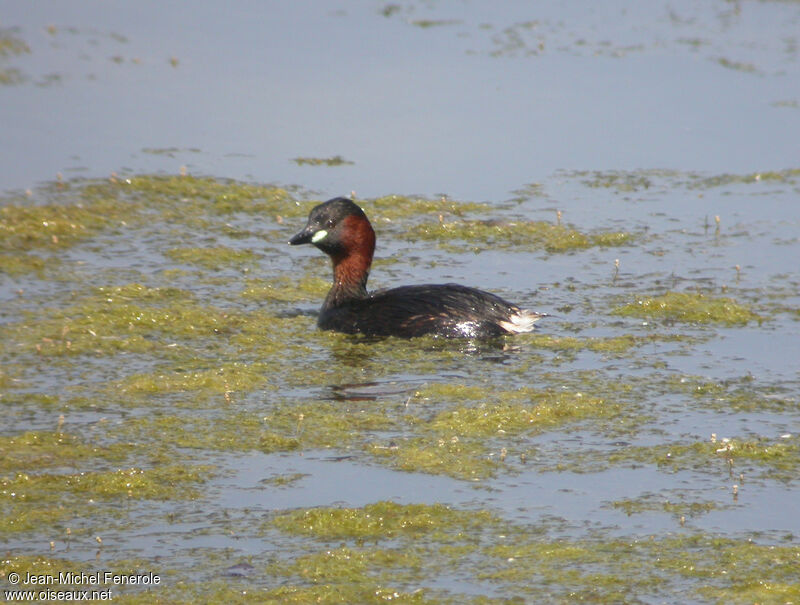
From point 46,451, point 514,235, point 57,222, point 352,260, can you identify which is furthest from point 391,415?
point 57,222

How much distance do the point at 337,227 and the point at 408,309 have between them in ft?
3.56

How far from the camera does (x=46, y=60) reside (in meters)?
18.0

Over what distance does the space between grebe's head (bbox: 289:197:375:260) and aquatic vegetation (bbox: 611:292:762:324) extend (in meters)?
1.98

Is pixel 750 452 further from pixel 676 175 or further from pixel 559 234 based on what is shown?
pixel 676 175

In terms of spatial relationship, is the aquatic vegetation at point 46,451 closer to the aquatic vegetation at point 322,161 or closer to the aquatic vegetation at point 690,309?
the aquatic vegetation at point 690,309

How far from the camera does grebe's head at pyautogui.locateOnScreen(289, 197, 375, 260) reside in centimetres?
1077

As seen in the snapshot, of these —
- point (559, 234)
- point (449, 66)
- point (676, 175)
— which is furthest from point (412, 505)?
point (449, 66)

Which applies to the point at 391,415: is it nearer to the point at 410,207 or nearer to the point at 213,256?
the point at 213,256

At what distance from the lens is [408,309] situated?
1007cm

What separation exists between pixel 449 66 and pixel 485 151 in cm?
359

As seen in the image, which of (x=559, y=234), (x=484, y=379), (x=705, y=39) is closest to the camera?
(x=484, y=379)

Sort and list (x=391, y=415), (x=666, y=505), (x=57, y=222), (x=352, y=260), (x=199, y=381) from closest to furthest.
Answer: (x=666, y=505) → (x=391, y=415) → (x=199, y=381) → (x=352, y=260) → (x=57, y=222)

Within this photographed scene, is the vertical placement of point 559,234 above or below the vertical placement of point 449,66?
below

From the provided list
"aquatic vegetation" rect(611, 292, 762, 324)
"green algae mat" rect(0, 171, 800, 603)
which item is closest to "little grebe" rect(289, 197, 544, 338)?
"green algae mat" rect(0, 171, 800, 603)
